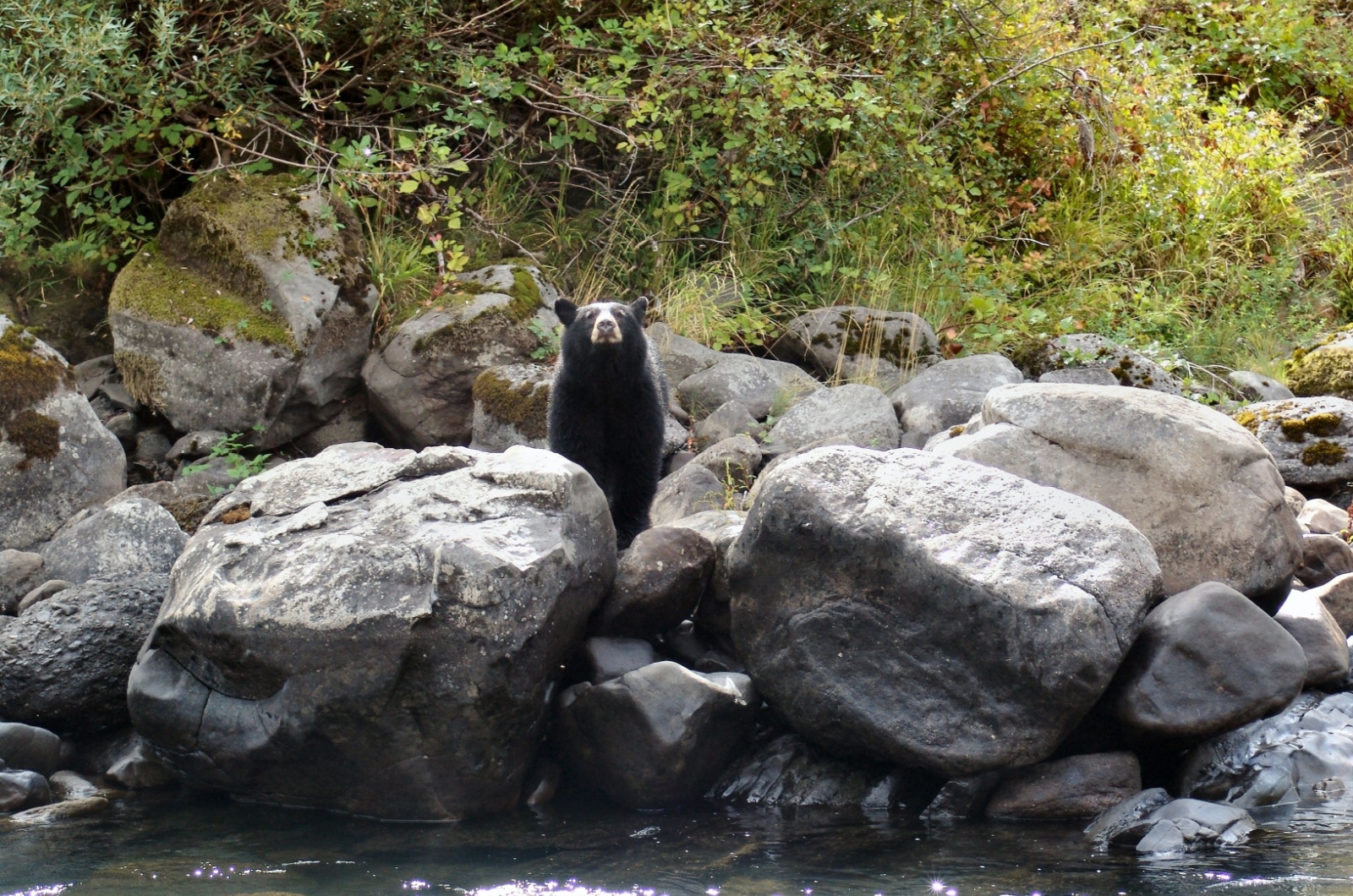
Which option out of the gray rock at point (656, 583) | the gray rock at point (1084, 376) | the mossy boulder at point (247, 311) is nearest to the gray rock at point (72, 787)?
the gray rock at point (656, 583)

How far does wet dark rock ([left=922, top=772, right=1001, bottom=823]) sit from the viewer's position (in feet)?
15.6

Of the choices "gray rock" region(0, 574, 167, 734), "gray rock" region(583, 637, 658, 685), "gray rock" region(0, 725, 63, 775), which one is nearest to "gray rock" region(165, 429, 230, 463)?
"gray rock" region(0, 574, 167, 734)

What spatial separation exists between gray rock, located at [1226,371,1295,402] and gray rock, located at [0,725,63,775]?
8049 mm

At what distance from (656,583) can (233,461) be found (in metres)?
3.70

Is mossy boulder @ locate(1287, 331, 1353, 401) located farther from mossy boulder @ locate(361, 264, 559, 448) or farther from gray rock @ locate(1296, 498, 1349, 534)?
mossy boulder @ locate(361, 264, 559, 448)

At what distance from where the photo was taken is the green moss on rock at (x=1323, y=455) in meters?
7.56

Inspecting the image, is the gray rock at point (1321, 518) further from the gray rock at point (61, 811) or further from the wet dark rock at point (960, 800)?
the gray rock at point (61, 811)

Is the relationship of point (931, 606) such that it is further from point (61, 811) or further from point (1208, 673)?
point (61, 811)

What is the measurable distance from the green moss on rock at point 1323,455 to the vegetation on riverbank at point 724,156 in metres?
2.30

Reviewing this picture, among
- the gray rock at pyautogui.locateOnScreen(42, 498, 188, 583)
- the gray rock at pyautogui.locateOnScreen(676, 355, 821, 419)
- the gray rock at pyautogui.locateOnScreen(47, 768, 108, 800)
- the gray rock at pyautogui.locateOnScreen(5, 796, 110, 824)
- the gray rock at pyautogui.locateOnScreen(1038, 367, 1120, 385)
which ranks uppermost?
the gray rock at pyautogui.locateOnScreen(1038, 367, 1120, 385)

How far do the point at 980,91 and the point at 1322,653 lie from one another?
6.74 metres

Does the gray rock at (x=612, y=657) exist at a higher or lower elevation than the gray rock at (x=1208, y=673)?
lower

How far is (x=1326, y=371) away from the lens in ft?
30.0

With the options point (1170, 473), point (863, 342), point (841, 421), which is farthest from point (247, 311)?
point (1170, 473)
